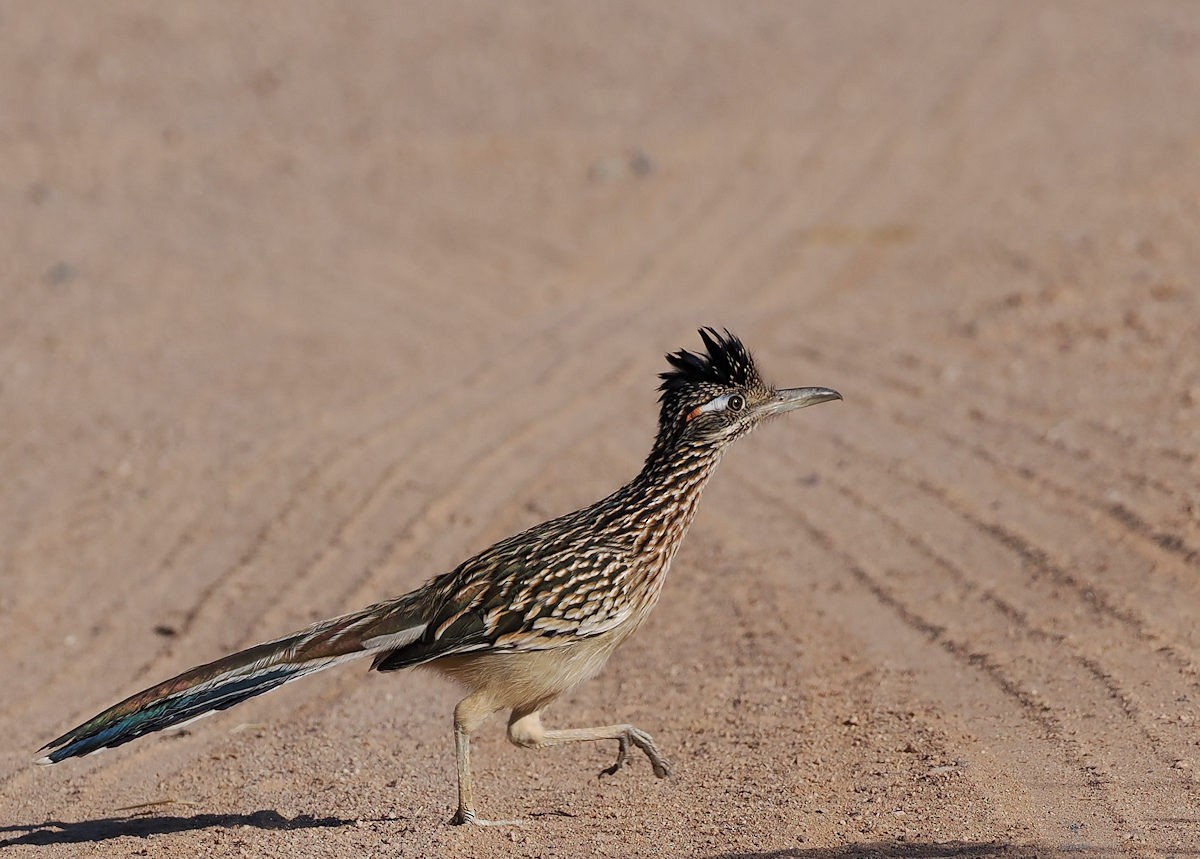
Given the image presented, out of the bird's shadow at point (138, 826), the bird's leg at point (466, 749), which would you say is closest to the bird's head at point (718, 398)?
the bird's leg at point (466, 749)

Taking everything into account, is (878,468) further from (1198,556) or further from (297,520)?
(297,520)

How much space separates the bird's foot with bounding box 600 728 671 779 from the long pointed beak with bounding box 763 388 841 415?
154 cm

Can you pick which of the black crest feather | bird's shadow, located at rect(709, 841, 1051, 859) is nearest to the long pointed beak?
the black crest feather

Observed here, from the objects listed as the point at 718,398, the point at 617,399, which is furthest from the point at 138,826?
the point at 617,399

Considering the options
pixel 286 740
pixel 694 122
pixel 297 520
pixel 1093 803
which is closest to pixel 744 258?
pixel 694 122

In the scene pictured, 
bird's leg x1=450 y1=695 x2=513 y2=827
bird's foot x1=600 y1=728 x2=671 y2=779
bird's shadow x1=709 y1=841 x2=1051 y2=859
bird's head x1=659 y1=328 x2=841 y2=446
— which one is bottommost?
bird's shadow x1=709 y1=841 x2=1051 y2=859

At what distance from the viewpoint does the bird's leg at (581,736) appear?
6.88m

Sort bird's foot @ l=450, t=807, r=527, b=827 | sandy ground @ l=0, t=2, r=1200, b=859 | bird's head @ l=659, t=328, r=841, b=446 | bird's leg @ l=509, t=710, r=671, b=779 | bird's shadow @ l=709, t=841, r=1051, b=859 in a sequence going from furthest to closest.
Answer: sandy ground @ l=0, t=2, r=1200, b=859, bird's head @ l=659, t=328, r=841, b=446, bird's leg @ l=509, t=710, r=671, b=779, bird's foot @ l=450, t=807, r=527, b=827, bird's shadow @ l=709, t=841, r=1051, b=859

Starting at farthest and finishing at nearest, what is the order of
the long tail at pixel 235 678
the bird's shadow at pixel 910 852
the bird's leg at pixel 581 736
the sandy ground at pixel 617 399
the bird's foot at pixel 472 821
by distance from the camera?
1. the sandy ground at pixel 617 399
2. the bird's leg at pixel 581 736
3. the bird's foot at pixel 472 821
4. the long tail at pixel 235 678
5. the bird's shadow at pixel 910 852

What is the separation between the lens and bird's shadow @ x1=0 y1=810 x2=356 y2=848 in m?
6.88

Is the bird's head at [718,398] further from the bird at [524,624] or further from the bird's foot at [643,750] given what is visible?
the bird's foot at [643,750]

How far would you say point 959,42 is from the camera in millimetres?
27188

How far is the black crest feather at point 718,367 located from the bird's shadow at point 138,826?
2433 mm

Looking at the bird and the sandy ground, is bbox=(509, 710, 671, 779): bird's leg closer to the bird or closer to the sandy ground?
the bird
